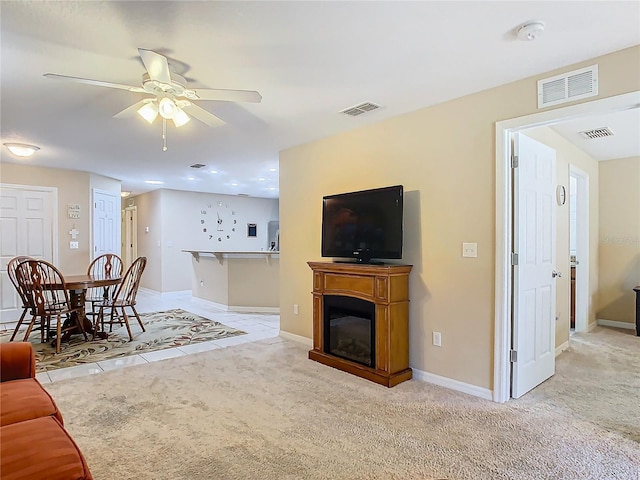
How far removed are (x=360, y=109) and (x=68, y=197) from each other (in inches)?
210

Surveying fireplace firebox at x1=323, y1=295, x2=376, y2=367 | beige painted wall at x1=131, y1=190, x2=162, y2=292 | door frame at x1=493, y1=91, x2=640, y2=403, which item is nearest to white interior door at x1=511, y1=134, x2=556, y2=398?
door frame at x1=493, y1=91, x2=640, y2=403

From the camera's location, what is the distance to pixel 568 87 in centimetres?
258

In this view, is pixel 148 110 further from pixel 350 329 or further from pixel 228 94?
pixel 350 329

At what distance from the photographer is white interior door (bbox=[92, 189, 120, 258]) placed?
6.71 metres

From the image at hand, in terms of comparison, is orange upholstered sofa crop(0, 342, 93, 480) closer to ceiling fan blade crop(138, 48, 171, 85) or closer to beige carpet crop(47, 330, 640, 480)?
beige carpet crop(47, 330, 640, 480)

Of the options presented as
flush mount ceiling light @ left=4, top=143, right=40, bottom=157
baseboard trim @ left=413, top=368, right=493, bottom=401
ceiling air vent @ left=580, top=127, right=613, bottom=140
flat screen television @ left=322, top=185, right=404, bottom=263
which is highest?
ceiling air vent @ left=580, top=127, right=613, bottom=140

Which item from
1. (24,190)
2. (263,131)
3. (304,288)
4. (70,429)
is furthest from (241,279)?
(70,429)

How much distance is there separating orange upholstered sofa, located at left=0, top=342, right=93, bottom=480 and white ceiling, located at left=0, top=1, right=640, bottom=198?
1803 millimetres

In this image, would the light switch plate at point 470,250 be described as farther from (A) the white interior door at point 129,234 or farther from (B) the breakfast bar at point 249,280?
(A) the white interior door at point 129,234

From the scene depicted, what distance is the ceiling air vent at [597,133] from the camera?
397cm

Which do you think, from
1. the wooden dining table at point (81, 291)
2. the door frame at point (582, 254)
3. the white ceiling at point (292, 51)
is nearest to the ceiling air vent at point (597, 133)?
the white ceiling at point (292, 51)

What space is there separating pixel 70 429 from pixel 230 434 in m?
1.04

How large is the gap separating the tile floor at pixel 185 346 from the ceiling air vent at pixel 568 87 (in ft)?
12.4

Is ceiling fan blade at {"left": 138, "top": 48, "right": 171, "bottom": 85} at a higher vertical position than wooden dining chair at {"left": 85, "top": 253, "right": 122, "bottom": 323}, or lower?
higher
